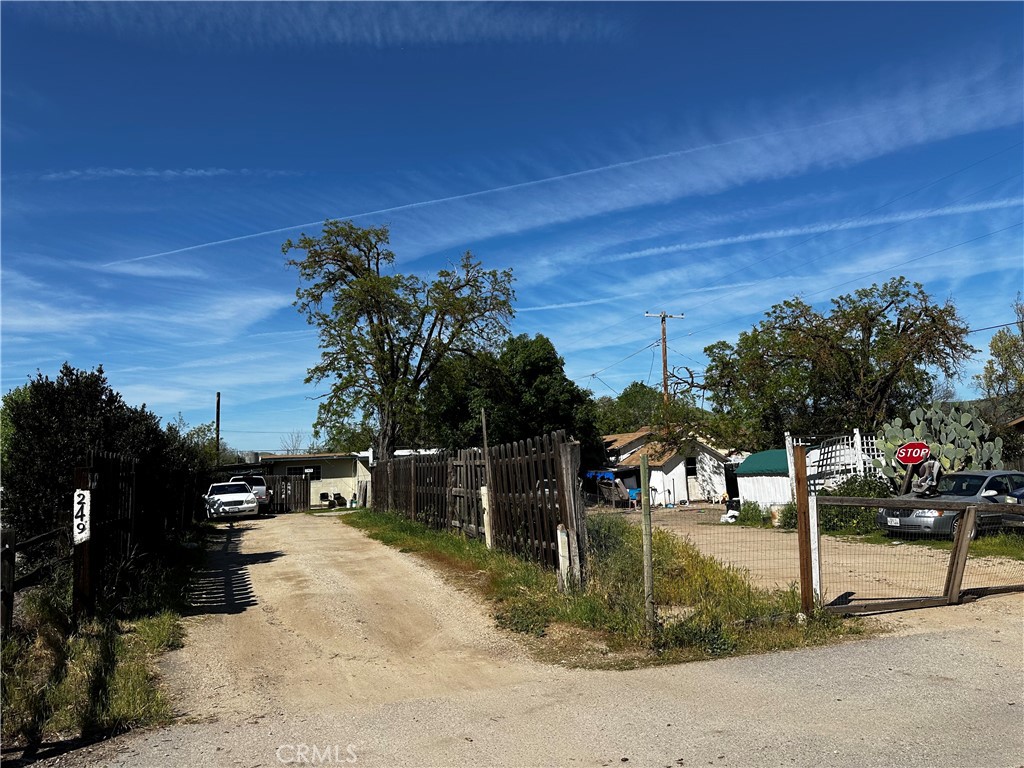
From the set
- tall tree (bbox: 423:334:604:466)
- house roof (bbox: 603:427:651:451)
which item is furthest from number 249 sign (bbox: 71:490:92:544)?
house roof (bbox: 603:427:651:451)

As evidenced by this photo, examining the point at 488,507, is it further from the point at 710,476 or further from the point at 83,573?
the point at 710,476

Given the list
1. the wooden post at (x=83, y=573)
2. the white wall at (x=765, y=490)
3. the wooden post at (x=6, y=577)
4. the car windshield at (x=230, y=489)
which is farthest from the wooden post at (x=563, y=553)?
the car windshield at (x=230, y=489)

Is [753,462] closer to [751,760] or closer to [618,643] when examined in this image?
[618,643]

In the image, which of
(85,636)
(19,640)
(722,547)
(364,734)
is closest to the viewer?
(364,734)

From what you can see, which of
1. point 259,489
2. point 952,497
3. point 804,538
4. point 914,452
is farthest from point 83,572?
point 259,489

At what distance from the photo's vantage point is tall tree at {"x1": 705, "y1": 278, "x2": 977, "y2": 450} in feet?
92.2

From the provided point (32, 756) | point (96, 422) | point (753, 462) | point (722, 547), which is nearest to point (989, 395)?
point (753, 462)

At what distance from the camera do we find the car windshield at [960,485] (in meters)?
16.5

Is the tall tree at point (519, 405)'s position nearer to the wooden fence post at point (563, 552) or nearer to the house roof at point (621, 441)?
the house roof at point (621, 441)

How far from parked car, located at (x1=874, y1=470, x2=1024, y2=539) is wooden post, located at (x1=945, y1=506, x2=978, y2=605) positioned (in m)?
6.17

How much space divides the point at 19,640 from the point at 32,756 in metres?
2.41

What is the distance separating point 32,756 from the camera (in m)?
4.71

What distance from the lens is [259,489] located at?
105 ft

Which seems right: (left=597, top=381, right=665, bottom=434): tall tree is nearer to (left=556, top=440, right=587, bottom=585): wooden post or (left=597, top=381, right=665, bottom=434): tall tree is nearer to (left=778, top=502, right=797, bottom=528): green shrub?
(left=778, top=502, right=797, bottom=528): green shrub
